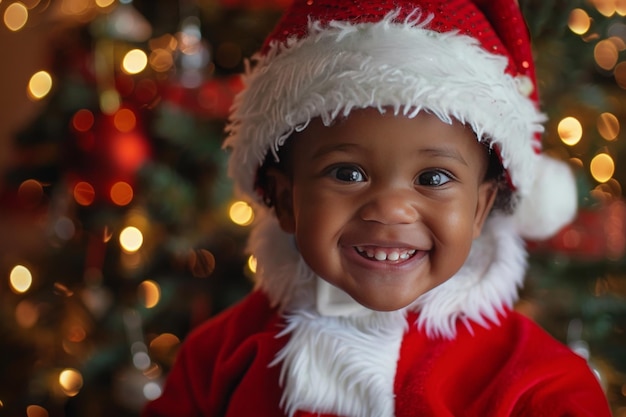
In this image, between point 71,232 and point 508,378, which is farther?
point 71,232

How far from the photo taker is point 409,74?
2.45ft

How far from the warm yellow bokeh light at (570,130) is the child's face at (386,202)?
2.09 feet

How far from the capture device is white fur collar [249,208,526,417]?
2.79ft

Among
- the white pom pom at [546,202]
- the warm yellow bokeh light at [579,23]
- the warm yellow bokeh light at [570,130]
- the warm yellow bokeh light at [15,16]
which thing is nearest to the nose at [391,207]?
the white pom pom at [546,202]

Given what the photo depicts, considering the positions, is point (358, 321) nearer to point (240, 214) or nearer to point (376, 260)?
point (376, 260)

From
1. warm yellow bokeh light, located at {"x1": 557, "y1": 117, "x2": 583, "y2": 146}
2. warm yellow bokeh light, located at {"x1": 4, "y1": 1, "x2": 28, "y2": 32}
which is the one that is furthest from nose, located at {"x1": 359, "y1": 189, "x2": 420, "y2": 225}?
warm yellow bokeh light, located at {"x1": 4, "y1": 1, "x2": 28, "y2": 32}

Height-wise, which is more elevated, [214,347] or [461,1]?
[461,1]

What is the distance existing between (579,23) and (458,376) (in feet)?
2.29

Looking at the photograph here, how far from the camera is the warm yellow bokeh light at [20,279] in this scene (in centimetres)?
165

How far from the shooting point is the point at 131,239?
1.54 meters

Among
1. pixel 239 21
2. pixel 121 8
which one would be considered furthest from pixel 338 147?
pixel 121 8

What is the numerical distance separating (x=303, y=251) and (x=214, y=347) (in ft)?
0.99

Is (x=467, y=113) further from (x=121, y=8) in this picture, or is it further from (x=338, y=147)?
(x=121, y=8)

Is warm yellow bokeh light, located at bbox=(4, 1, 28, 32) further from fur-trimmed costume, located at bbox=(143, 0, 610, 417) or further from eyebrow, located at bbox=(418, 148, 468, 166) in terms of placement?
eyebrow, located at bbox=(418, 148, 468, 166)
